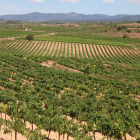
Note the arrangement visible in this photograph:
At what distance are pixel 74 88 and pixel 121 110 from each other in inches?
352

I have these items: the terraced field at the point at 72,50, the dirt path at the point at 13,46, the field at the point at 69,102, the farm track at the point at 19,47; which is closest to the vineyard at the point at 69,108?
the field at the point at 69,102

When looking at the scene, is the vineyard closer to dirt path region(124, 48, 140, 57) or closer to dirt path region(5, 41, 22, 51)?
dirt path region(5, 41, 22, 51)

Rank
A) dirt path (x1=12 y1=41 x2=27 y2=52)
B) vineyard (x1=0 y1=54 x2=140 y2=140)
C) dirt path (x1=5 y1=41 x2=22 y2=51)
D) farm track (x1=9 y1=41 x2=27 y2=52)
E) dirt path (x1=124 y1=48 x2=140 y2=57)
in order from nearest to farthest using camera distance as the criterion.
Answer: vineyard (x1=0 y1=54 x2=140 y2=140), dirt path (x1=124 y1=48 x2=140 y2=57), farm track (x1=9 y1=41 x2=27 y2=52), dirt path (x1=12 y1=41 x2=27 y2=52), dirt path (x1=5 y1=41 x2=22 y2=51)

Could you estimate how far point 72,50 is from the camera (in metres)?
60.0

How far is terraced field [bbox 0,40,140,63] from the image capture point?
177 ft

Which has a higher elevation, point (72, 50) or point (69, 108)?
point (72, 50)

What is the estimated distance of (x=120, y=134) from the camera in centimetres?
1231

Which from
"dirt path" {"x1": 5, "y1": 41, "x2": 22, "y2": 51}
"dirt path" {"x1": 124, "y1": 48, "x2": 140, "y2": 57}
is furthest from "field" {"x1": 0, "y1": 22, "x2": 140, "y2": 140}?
"dirt path" {"x1": 5, "y1": 41, "x2": 22, "y2": 51}

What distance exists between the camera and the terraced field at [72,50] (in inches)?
2130

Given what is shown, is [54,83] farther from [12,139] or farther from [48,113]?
[12,139]

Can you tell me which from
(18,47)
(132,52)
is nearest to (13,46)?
(18,47)

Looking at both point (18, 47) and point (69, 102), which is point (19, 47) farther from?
point (69, 102)

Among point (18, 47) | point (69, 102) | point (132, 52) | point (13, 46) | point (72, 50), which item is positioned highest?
point (13, 46)

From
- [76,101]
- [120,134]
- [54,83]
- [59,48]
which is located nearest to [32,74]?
[54,83]
